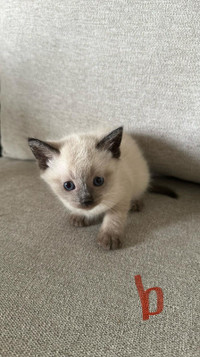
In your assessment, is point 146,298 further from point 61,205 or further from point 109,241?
point 61,205

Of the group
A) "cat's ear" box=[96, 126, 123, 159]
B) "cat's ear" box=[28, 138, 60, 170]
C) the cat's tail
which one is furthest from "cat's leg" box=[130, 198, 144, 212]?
"cat's ear" box=[28, 138, 60, 170]

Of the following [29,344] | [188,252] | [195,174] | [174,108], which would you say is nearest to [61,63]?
[174,108]

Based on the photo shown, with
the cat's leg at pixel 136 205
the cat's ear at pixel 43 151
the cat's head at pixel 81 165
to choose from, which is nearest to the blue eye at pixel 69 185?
the cat's head at pixel 81 165

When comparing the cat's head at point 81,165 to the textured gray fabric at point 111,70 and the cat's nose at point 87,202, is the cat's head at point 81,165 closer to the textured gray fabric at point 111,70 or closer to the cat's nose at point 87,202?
the cat's nose at point 87,202

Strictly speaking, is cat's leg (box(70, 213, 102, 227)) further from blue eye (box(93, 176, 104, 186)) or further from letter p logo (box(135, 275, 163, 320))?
letter p logo (box(135, 275, 163, 320))

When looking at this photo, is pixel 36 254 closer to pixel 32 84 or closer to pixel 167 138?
pixel 167 138

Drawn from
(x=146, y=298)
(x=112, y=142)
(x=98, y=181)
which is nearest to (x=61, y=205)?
(x=98, y=181)
